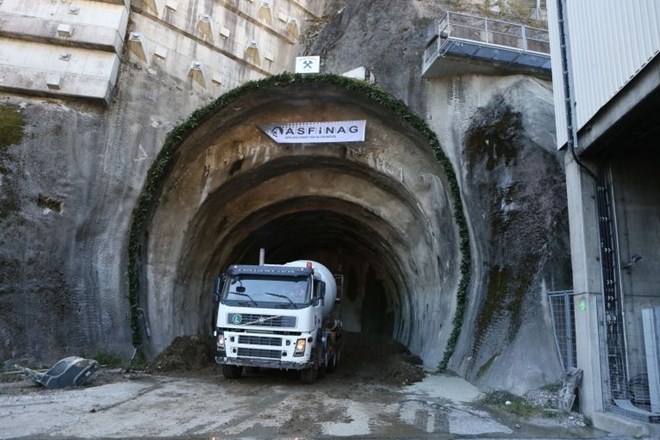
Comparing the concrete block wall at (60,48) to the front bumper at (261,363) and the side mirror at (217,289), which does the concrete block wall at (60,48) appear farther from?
the front bumper at (261,363)

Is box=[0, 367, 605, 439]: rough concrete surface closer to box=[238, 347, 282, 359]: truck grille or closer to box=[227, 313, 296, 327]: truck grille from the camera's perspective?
box=[238, 347, 282, 359]: truck grille

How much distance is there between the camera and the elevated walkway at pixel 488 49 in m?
15.5

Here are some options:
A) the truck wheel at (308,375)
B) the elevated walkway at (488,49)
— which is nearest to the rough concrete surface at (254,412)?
the truck wheel at (308,375)

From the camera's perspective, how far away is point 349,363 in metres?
19.4

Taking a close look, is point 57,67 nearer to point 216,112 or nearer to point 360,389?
point 216,112

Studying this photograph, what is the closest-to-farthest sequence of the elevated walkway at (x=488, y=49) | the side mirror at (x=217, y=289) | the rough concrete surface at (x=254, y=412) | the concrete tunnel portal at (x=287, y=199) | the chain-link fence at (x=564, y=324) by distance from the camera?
the rough concrete surface at (x=254, y=412) → the chain-link fence at (x=564, y=324) → the side mirror at (x=217, y=289) → the elevated walkway at (x=488, y=49) → the concrete tunnel portal at (x=287, y=199)

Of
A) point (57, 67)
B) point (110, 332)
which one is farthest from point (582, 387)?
point (57, 67)

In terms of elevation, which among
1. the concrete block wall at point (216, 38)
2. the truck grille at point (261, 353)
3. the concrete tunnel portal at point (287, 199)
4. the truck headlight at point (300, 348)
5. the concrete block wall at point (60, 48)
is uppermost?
the concrete block wall at point (216, 38)

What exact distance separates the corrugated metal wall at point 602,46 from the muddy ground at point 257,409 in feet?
18.1

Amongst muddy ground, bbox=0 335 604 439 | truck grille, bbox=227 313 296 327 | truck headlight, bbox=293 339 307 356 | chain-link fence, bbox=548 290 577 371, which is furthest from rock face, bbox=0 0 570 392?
truck grille, bbox=227 313 296 327

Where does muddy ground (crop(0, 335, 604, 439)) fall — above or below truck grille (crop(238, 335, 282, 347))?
below

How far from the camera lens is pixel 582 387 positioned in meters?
9.28

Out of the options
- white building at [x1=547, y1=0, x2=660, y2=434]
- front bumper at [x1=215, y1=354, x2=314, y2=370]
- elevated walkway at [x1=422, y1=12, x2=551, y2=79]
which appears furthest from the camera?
elevated walkway at [x1=422, y1=12, x2=551, y2=79]

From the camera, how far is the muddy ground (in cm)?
765
